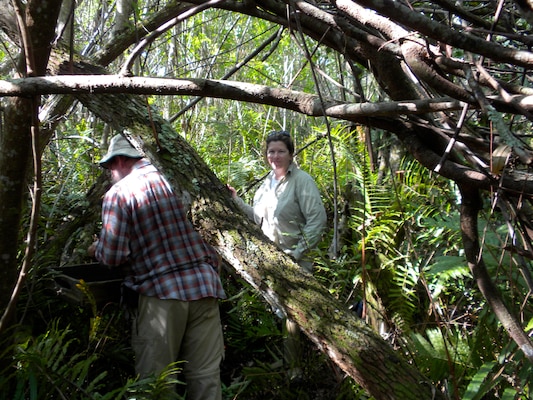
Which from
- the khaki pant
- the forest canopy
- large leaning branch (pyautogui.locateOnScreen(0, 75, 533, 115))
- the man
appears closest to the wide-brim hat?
the man

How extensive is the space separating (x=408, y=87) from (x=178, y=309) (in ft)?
6.26

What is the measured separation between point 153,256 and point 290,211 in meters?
1.32

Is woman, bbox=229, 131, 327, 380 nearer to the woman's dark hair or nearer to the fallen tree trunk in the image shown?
the woman's dark hair

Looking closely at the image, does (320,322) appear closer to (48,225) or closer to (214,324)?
(214,324)

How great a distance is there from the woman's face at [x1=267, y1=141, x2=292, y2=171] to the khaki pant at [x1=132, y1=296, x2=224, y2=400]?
4.44 feet

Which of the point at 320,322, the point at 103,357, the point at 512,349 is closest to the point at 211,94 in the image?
the point at 320,322

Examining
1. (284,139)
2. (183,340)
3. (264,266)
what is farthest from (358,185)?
(264,266)

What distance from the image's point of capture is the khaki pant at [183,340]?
3176 millimetres

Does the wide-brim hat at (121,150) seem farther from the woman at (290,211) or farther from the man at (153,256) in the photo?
the woman at (290,211)

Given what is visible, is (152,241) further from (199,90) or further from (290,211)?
(199,90)

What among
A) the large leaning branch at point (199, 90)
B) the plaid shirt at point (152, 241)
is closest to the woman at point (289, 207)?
the plaid shirt at point (152, 241)

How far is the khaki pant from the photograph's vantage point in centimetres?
318

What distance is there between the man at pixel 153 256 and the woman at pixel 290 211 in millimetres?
817

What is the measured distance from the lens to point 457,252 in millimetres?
4363
